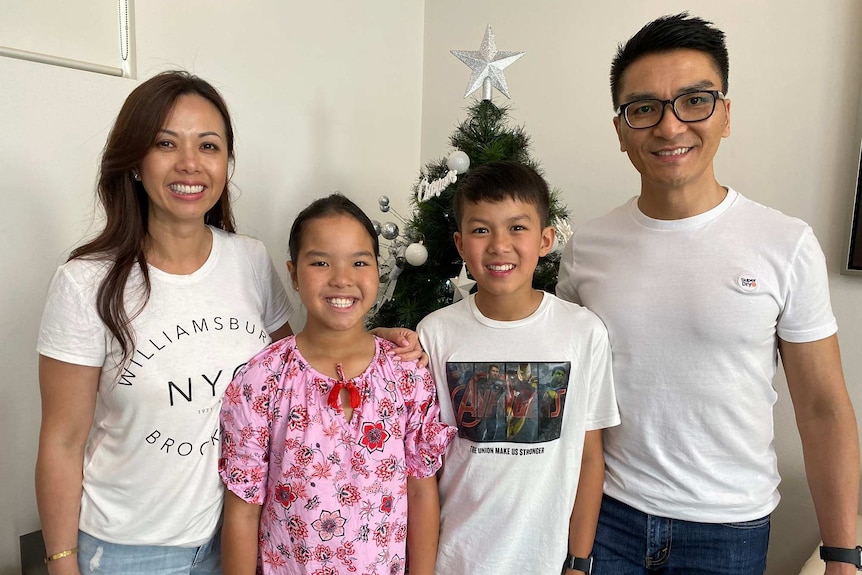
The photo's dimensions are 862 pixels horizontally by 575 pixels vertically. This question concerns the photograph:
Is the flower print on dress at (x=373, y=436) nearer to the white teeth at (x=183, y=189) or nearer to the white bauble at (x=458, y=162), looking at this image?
the white teeth at (x=183, y=189)

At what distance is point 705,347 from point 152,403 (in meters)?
1.10

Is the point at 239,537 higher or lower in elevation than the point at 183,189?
lower

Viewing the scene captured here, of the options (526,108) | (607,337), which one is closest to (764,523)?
(607,337)

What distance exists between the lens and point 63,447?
3.83ft

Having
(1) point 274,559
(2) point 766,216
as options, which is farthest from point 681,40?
(1) point 274,559

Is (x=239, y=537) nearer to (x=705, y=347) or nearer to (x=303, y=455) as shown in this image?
(x=303, y=455)

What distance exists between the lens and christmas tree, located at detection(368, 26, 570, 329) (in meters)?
1.72

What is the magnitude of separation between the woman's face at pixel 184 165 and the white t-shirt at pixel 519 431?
615mm

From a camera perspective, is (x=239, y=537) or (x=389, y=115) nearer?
(x=239, y=537)

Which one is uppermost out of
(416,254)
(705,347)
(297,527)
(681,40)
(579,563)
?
(681,40)

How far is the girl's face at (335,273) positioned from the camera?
1229 mm

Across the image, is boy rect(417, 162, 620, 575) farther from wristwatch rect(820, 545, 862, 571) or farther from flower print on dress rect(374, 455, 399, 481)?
wristwatch rect(820, 545, 862, 571)

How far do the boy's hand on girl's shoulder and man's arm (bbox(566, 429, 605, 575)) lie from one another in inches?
15.4

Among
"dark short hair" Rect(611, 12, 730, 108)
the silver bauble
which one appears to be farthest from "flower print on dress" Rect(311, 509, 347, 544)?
"dark short hair" Rect(611, 12, 730, 108)
